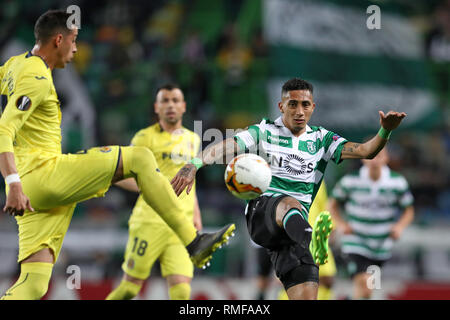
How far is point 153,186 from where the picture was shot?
4.63 meters

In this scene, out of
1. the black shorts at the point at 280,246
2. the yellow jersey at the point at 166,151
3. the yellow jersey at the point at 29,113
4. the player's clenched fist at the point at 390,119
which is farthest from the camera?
the yellow jersey at the point at 166,151

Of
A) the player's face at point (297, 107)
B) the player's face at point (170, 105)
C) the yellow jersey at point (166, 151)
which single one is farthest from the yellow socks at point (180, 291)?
the player's face at point (297, 107)

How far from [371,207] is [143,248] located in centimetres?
324

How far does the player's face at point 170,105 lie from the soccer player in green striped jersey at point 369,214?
2.80 m

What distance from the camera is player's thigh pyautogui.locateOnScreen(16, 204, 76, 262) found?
186 inches

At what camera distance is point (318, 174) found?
532 cm

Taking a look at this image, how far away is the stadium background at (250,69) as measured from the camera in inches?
527

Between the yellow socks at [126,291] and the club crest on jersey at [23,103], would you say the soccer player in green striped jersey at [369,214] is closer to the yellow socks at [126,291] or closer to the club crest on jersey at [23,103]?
the yellow socks at [126,291]

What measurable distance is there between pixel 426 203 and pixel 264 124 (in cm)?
874

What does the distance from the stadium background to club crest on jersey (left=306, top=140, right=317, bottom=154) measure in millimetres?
6426

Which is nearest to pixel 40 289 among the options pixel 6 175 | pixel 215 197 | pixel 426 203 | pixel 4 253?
pixel 6 175

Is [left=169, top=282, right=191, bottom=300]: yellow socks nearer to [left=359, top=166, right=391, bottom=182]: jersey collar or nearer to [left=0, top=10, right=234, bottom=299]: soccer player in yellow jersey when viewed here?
[left=0, top=10, right=234, bottom=299]: soccer player in yellow jersey

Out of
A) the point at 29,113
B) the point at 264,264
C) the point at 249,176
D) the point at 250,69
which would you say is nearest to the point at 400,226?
the point at 264,264

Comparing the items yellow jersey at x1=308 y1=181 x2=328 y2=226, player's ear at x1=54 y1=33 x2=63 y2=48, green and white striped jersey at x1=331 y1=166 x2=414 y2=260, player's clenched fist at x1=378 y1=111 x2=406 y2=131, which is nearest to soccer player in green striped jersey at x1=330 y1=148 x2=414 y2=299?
green and white striped jersey at x1=331 y1=166 x2=414 y2=260
